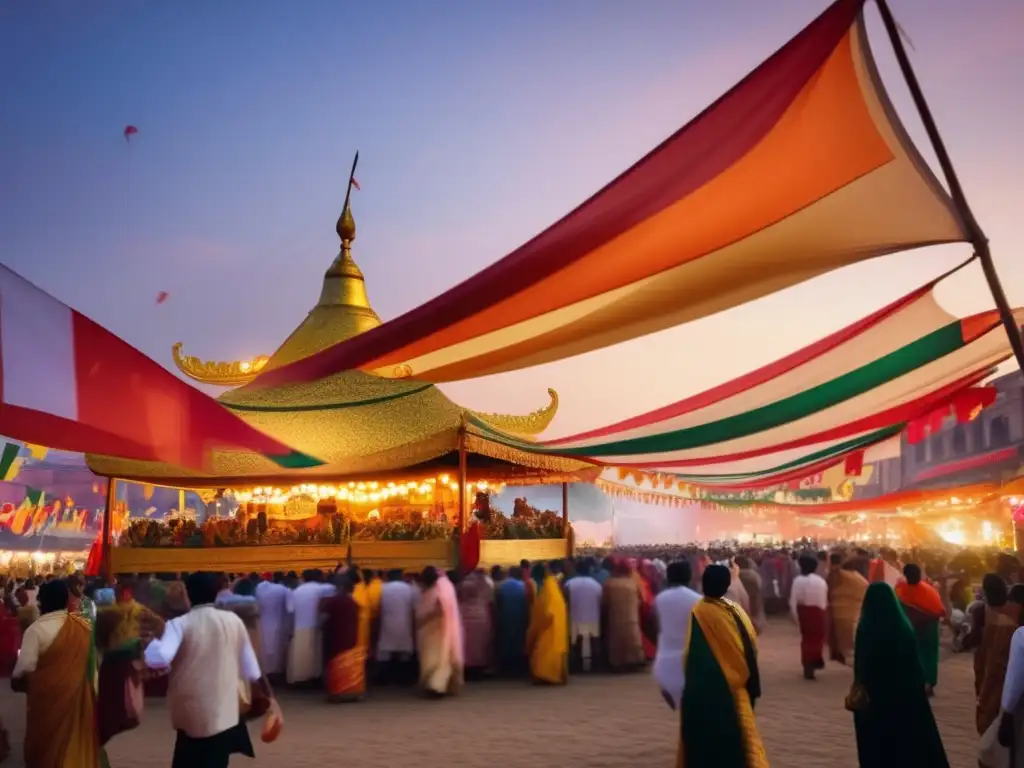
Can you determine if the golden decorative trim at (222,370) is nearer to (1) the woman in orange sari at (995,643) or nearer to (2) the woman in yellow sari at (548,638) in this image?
(2) the woman in yellow sari at (548,638)

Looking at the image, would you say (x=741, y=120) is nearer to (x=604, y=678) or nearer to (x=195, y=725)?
(x=195, y=725)

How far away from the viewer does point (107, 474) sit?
17.3 meters

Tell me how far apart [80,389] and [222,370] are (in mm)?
16860

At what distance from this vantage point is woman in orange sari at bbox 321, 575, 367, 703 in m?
9.83

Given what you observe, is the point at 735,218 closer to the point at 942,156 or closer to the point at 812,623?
the point at 942,156

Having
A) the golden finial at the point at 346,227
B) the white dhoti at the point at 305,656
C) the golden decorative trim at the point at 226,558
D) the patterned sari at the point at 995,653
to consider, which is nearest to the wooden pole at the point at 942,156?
the patterned sari at the point at 995,653

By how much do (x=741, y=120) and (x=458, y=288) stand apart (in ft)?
5.51

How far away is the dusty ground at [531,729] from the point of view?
701cm

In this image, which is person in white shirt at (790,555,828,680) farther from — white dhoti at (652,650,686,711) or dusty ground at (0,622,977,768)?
white dhoti at (652,650,686,711)

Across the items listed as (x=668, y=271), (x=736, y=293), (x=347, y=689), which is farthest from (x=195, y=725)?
(x=347, y=689)

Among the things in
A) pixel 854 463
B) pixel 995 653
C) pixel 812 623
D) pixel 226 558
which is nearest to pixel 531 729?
pixel 995 653

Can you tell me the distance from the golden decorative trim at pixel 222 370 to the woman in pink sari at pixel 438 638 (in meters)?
13.0

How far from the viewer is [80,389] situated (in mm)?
5898

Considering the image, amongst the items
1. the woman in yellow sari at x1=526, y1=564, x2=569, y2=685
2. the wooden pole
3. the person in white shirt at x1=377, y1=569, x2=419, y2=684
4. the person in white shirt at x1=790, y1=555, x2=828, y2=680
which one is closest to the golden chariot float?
the woman in yellow sari at x1=526, y1=564, x2=569, y2=685
